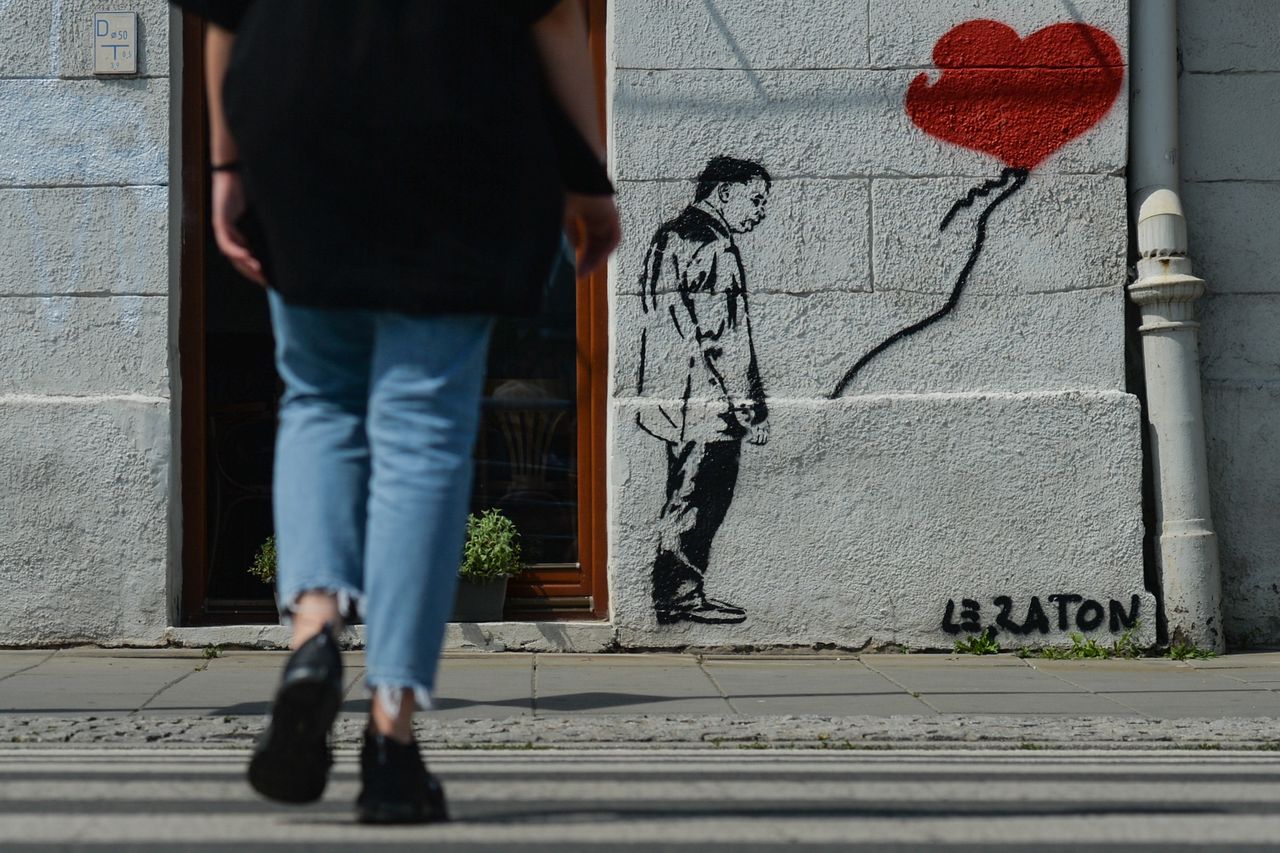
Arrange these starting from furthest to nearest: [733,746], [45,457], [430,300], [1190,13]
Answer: [1190,13] < [45,457] < [733,746] < [430,300]

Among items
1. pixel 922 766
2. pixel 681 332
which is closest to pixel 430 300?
pixel 922 766

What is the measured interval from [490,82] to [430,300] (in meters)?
0.39

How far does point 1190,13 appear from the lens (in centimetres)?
718

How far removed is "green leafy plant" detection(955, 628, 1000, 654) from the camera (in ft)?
22.3

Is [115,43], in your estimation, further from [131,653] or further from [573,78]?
[573,78]

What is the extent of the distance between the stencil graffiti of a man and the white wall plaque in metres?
2.51

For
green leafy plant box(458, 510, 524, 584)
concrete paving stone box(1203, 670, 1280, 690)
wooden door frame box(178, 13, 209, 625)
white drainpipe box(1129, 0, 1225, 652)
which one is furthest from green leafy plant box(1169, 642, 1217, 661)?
wooden door frame box(178, 13, 209, 625)

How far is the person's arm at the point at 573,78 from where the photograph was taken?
8.66 ft

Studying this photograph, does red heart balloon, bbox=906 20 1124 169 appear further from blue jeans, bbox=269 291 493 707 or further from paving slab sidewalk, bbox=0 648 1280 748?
blue jeans, bbox=269 291 493 707

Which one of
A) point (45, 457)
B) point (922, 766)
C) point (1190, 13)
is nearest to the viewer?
point (922, 766)

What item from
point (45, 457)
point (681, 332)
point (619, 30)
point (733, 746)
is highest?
point (619, 30)

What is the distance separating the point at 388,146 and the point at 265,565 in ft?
15.7

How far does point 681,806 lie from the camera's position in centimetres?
291

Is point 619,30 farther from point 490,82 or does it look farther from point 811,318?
point 490,82
